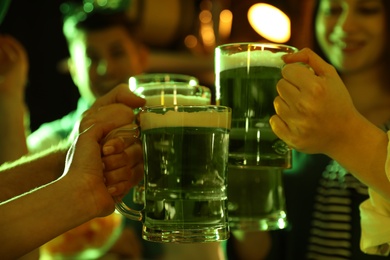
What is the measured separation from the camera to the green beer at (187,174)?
3.15 ft

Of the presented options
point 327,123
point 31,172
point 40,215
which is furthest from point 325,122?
point 31,172

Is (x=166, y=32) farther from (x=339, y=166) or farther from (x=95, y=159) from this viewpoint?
(x=95, y=159)

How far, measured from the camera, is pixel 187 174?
0.96 metres

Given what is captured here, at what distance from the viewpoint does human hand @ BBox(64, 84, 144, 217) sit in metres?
0.95

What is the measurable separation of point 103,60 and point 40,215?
181 centimetres

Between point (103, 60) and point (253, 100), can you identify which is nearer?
point (253, 100)

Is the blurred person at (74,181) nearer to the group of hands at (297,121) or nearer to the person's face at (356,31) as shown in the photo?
the group of hands at (297,121)

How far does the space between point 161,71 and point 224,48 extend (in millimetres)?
2548

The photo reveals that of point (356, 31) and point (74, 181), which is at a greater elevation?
point (356, 31)

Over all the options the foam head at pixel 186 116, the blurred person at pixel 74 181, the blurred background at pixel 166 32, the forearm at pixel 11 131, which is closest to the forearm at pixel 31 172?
the blurred person at pixel 74 181

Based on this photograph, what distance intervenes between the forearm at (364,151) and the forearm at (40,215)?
420 millimetres

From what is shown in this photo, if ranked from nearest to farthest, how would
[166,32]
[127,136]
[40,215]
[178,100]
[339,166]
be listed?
[40,215], [127,136], [178,100], [339,166], [166,32]

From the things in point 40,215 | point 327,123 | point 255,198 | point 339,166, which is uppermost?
point 327,123

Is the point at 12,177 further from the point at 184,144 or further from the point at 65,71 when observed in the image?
the point at 65,71
